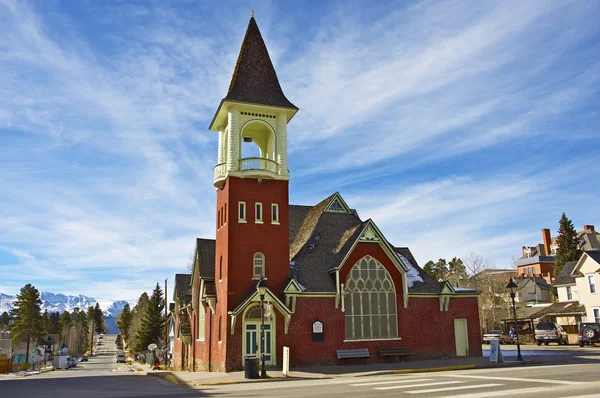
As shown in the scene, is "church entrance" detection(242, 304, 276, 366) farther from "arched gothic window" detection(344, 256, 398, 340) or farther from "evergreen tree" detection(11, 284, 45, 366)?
"evergreen tree" detection(11, 284, 45, 366)

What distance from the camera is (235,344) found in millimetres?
27531

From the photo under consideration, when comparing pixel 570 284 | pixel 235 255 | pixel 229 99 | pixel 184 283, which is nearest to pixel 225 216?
pixel 235 255

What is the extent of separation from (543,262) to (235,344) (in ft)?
286

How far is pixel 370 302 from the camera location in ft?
102

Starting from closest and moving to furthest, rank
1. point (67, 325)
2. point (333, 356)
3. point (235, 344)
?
point (235, 344)
point (333, 356)
point (67, 325)

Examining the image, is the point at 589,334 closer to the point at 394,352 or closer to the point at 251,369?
the point at 394,352

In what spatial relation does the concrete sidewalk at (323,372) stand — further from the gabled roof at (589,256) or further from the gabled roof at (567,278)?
the gabled roof at (567,278)

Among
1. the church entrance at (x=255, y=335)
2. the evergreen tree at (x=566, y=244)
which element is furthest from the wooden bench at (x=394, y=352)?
the evergreen tree at (x=566, y=244)

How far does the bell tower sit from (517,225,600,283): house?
2827 inches

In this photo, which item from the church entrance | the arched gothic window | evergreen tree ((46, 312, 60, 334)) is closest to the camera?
the church entrance

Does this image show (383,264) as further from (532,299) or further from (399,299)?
(532,299)

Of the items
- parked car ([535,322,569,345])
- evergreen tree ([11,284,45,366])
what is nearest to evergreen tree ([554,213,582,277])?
parked car ([535,322,569,345])

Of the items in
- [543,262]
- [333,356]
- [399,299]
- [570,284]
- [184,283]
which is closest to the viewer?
[333,356]

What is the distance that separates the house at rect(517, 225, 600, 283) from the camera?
88938 millimetres
